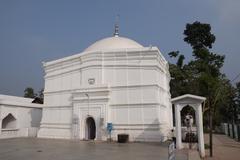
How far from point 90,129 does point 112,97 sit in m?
3.85

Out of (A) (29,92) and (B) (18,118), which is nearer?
(B) (18,118)

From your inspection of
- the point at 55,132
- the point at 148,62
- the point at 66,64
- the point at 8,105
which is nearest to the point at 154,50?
the point at 148,62

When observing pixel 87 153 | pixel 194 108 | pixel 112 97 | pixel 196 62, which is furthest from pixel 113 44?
pixel 87 153

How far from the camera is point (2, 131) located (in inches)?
963

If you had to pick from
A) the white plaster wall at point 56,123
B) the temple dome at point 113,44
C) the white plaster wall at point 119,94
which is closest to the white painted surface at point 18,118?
the white plaster wall at point 56,123

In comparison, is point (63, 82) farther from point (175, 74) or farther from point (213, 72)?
point (213, 72)

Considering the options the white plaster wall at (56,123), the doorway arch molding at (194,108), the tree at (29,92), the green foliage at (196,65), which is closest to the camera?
the doorway arch molding at (194,108)

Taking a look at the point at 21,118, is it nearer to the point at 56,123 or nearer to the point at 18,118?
the point at 18,118

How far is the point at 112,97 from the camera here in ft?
71.6

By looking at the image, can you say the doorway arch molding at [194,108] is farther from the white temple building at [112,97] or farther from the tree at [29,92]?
the tree at [29,92]

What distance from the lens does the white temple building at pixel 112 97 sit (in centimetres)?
2070

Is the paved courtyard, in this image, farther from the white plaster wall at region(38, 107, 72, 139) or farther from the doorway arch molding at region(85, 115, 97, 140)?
the white plaster wall at region(38, 107, 72, 139)

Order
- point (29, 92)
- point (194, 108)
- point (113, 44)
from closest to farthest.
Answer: point (194, 108), point (113, 44), point (29, 92)

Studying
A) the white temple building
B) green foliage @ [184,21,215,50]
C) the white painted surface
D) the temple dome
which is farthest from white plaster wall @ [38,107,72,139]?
green foliage @ [184,21,215,50]
